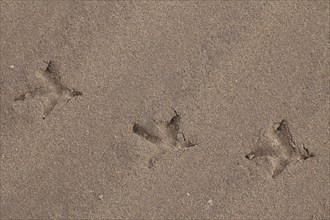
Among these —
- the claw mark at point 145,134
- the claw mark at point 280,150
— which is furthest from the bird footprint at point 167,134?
the claw mark at point 280,150

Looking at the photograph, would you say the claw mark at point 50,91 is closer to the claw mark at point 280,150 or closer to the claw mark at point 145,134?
the claw mark at point 145,134

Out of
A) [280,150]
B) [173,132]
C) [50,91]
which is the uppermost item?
[280,150]

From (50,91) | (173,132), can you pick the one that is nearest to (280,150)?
(173,132)

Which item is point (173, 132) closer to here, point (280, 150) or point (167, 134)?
point (167, 134)

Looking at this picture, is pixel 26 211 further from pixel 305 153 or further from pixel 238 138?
pixel 305 153

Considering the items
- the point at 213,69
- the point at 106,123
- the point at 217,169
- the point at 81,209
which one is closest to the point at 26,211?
the point at 81,209

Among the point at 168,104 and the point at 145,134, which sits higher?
the point at 168,104
